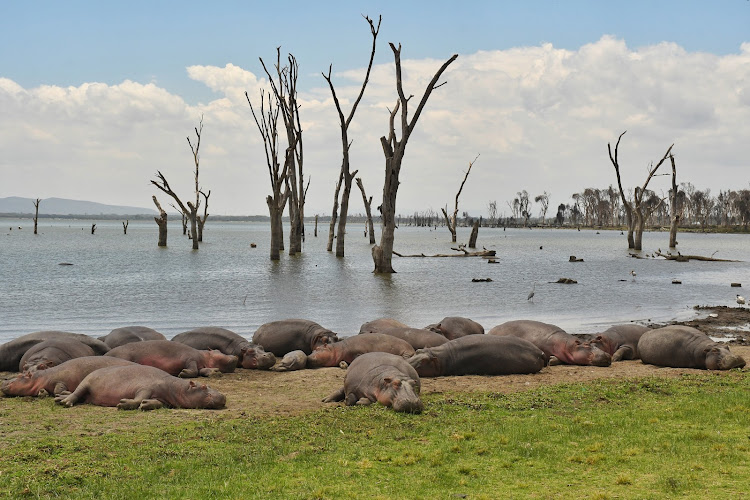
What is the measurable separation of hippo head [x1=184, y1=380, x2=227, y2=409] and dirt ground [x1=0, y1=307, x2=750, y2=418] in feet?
0.63

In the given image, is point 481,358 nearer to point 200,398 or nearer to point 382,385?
point 382,385

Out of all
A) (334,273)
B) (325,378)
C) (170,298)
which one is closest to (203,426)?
(325,378)

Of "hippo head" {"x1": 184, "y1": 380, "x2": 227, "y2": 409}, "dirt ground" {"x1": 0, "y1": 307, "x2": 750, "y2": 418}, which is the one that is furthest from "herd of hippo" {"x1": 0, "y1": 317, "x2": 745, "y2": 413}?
"dirt ground" {"x1": 0, "y1": 307, "x2": 750, "y2": 418}

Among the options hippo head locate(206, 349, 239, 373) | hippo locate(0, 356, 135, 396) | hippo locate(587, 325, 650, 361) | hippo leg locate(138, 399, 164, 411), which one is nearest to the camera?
hippo leg locate(138, 399, 164, 411)

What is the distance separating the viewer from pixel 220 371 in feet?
34.9

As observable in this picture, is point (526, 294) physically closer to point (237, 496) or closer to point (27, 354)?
point (27, 354)

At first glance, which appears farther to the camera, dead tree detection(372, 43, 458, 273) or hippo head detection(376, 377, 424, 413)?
dead tree detection(372, 43, 458, 273)

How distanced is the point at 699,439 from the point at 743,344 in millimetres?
8524

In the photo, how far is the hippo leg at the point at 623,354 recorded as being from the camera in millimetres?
12469

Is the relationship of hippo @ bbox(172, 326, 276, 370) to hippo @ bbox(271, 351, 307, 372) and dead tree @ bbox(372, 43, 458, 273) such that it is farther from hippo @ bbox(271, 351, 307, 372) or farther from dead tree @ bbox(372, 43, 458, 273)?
dead tree @ bbox(372, 43, 458, 273)

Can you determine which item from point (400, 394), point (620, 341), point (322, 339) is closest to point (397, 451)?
point (400, 394)

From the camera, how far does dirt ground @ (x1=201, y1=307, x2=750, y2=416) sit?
333 inches

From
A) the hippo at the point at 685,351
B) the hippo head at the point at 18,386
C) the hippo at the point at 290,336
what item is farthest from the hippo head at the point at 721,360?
the hippo head at the point at 18,386

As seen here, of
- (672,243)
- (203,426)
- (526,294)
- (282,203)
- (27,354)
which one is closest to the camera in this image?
(203,426)
